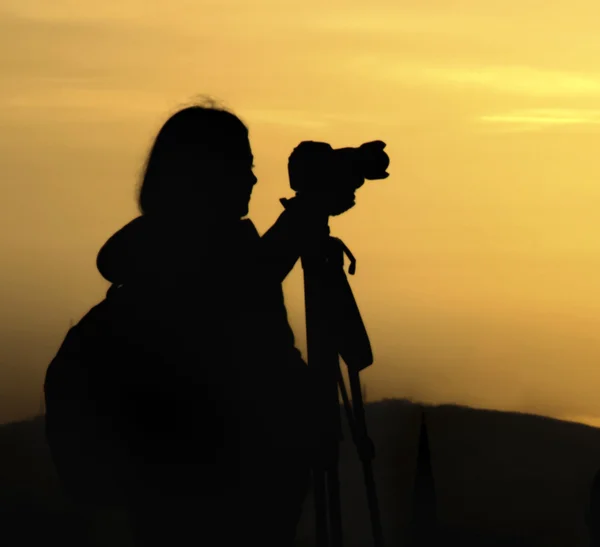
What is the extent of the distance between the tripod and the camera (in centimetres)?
20

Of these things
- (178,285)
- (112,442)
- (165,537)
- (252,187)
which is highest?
(252,187)

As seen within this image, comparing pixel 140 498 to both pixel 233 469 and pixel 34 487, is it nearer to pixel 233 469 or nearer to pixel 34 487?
pixel 233 469

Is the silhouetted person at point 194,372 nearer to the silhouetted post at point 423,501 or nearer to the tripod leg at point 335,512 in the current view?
the tripod leg at point 335,512

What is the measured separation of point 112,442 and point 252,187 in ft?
4.05

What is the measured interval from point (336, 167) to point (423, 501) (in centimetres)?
298

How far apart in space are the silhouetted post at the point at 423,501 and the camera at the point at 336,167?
2262mm

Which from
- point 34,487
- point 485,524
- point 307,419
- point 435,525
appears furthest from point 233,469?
point 34,487

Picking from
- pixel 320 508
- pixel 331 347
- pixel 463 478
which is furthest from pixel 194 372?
pixel 463 478

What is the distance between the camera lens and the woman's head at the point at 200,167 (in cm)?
598

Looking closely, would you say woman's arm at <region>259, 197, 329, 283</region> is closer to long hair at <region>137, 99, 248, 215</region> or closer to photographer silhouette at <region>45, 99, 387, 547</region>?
photographer silhouette at <region>45, 99, 387, 547</region>

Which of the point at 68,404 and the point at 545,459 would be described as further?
the point at 545,459

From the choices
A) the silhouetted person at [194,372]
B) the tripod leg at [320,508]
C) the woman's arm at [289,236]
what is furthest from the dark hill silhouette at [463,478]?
the woman's arm at [289,236]

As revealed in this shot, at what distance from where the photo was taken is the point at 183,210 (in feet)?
20.0

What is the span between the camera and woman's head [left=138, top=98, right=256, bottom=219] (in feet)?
19.6
